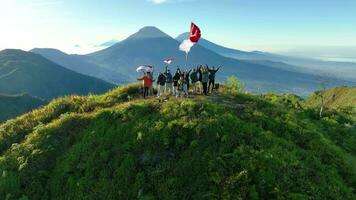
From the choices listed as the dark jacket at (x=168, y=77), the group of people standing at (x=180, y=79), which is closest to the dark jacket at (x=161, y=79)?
the group of people standing at (x=180, y=79)

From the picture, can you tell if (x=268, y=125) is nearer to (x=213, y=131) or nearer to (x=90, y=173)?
(x=213, y=131)

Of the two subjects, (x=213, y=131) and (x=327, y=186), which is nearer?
(x=327, y=186)

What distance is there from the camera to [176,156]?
89.2ft

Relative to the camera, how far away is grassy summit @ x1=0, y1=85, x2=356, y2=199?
24.4 metres

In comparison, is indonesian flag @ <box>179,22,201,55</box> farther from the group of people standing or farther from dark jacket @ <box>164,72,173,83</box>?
dark jacket @ <box>164,72,173,83</box>

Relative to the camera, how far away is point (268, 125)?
30469 millimetres

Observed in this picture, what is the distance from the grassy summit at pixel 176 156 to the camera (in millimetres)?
24438

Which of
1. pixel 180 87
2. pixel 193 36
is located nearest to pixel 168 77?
pixel 180 87

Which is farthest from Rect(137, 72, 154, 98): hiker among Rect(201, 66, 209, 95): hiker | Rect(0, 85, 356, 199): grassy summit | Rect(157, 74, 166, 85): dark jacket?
Rect(201, 66, 209, 95): hiker

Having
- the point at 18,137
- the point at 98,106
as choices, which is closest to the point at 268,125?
the point at 98,106

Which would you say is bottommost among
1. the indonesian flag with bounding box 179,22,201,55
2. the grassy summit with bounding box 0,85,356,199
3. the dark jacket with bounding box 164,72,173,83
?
the grassy summit with bounding box 0,85,356,199

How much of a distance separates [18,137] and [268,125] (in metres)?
21.9

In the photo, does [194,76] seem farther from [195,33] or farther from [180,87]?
[195,33]

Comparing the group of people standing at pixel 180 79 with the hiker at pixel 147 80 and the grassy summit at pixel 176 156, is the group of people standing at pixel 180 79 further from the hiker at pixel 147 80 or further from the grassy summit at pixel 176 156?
the grassy summit at pixel 176 156
